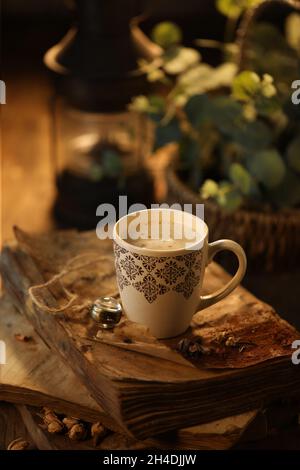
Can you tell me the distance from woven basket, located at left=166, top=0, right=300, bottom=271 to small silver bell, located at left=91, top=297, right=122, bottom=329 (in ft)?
1.43

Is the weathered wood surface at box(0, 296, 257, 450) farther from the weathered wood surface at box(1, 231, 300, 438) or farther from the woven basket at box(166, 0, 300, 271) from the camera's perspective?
the woven basket at box(166, 0, 300, 271)

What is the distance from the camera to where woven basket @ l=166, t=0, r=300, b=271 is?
4.14 ft

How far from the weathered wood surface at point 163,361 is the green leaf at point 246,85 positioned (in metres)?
0.32

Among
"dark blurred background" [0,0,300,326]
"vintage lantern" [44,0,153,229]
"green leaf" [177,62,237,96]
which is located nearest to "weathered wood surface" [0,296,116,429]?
"dark blurred background" [0,0,300,326]

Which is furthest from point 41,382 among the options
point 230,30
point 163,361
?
point 230,30

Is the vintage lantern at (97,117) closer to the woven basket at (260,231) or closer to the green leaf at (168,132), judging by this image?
the green leaf at (168,132)

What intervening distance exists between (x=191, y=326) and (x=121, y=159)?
70 centimetres

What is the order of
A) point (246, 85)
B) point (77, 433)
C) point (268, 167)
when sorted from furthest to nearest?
point (268, 167), point (246, 85), point (77, 433)

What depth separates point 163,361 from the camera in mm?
831

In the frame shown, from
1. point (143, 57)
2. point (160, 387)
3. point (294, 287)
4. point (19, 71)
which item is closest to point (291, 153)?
point (294, 287)

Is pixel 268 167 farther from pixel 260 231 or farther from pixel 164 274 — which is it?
pixel 164 274

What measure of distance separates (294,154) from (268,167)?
0.06 m

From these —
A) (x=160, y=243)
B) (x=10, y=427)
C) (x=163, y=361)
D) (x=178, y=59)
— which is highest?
(x=178, y=59)

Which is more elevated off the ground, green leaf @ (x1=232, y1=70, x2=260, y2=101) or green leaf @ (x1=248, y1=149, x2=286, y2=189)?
green leaf @ (x1=232, y1=70, x2=260, y2=101)
